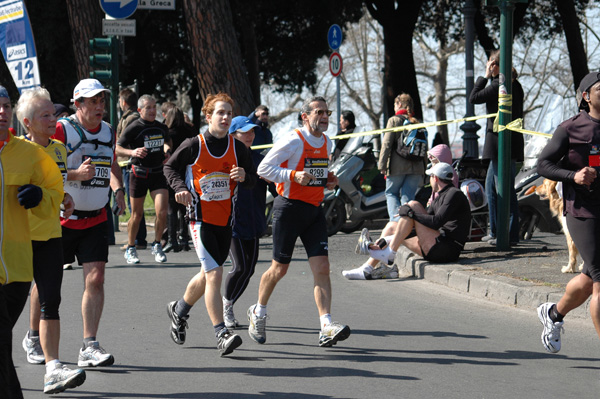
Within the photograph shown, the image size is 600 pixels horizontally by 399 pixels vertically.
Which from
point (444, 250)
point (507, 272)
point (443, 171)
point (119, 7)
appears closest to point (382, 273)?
point (444, 250)

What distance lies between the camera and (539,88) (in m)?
55.0

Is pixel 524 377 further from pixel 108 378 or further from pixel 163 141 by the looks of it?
pixel 163 141

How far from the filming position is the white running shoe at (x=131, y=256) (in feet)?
39.5

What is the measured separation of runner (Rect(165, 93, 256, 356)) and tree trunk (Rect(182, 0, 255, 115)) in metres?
9.22

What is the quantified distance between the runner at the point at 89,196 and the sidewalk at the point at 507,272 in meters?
3.84

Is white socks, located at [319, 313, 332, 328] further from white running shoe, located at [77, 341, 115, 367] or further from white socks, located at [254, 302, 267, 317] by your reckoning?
white running shoe, located at [77, 341, 115, 367]

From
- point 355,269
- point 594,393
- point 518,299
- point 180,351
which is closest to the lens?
point 594,393

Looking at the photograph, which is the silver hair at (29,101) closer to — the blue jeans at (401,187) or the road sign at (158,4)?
the blue jeans at (401,187)

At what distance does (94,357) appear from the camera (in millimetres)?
6367

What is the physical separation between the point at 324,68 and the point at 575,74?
2858cm

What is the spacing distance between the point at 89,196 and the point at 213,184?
2.95 ft

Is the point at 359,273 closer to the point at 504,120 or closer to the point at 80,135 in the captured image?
the point at 504,120

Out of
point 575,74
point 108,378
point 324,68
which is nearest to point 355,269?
point 108,378

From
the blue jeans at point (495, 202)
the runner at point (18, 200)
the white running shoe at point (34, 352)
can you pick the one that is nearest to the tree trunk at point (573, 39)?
the blue jeans at point (495, 202)
